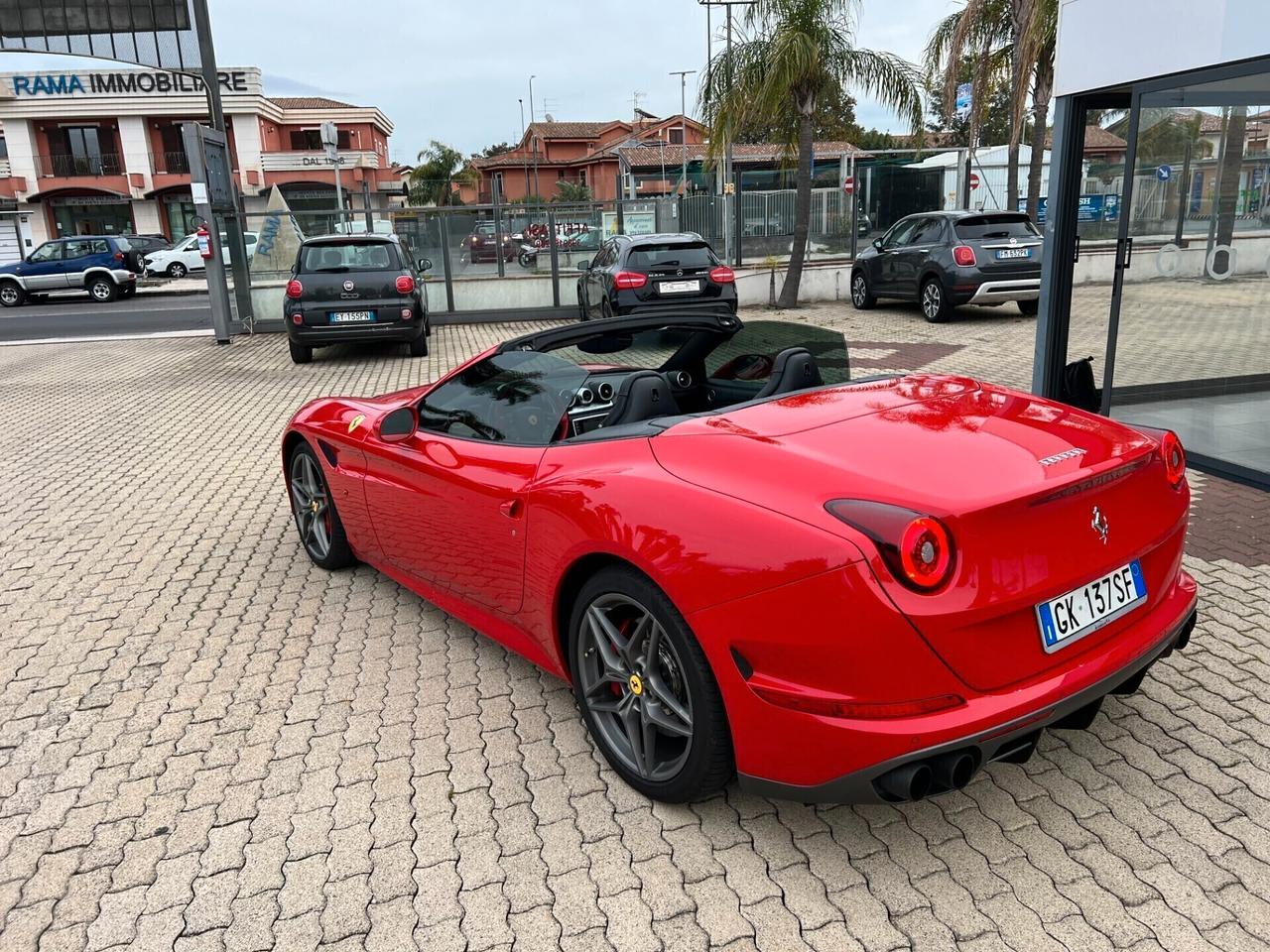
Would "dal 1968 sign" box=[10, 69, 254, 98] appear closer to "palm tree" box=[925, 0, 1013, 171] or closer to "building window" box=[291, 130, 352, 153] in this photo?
"building window" box=[291, 130, 352, 153]

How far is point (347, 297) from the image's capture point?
42.3 ft

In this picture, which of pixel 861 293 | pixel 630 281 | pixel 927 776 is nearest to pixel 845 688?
pixel 927 776

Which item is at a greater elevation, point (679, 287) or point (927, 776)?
point (679, 287)

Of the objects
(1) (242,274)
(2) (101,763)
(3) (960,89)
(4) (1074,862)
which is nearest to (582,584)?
(4) (1074,862)

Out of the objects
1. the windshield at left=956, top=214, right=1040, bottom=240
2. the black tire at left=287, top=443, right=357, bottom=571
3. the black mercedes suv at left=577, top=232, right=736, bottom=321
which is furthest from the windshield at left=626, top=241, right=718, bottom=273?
the black tire at left=287, top=443, right=357, bottom=571

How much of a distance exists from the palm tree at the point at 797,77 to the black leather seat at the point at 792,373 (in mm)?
13694

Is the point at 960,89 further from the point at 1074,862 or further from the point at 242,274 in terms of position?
the point at 1074,862

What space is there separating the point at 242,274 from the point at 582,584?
1552 centimetres

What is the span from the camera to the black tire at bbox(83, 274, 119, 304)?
2550 cm

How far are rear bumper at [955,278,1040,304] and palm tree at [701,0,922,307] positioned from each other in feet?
12.9

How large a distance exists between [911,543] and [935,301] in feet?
43.8

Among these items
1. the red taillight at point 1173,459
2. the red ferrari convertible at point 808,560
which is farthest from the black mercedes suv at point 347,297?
the red taillight at point 1173,459

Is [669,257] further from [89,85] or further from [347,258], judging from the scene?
[89,85]

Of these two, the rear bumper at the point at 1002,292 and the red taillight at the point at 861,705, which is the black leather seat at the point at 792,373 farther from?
the rear bumper at the point at 1002,292
